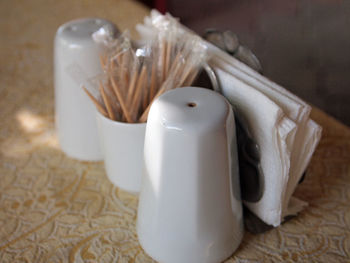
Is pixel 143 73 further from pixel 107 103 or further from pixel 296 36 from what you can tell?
pixel 296 36

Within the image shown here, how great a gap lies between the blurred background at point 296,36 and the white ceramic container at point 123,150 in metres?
0.79

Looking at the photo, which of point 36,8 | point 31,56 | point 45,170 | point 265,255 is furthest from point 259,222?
point 36,8

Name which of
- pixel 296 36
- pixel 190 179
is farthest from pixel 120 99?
pixel 296 36

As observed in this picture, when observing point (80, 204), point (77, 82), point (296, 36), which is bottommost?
point (296, 36)

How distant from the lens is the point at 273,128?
0.38 metres

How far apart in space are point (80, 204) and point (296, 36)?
1.17 meters

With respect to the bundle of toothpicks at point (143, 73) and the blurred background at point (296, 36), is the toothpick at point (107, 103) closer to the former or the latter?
the bundle of toothpicks at point (143, 73)

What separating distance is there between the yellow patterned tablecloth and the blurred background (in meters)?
0.66

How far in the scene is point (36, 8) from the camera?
2.84 feet

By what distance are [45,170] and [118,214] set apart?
120mm

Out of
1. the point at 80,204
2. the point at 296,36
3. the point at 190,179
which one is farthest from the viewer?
the point at 296,36

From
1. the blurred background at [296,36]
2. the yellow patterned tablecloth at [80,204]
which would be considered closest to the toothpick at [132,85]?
the yellow patterned tablecloth at [80,204]

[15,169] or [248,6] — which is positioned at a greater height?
[15,169]

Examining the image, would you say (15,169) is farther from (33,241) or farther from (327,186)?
(327,186)
